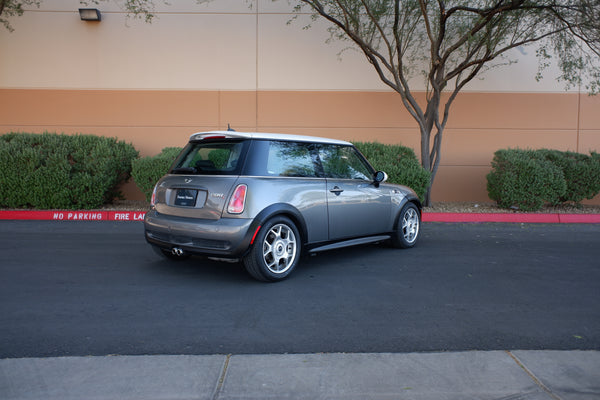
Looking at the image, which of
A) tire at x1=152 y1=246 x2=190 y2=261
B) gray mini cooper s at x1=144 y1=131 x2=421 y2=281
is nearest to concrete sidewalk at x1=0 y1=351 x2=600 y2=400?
gray mini cooper s at x1=144 y1=131 x2=421 y2=281

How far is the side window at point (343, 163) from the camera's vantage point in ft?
19.8

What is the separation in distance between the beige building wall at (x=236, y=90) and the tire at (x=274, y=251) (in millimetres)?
8053

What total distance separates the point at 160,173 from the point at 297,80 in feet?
16.0

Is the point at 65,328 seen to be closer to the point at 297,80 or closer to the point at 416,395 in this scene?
the point at 416,395

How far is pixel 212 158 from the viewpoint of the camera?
5297mm

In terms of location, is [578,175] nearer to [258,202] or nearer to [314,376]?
[258,202]

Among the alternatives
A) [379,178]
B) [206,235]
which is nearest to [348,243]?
[379,178]

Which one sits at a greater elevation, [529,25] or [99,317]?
[529,25]

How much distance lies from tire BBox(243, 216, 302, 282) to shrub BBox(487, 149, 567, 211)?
7.33 meters

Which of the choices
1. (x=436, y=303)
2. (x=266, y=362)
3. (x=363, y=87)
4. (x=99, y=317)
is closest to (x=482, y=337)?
(x=436, y=303)

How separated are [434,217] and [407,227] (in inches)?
134

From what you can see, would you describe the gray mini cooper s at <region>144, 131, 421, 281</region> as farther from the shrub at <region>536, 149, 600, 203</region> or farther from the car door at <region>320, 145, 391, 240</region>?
the shrub at <region>536, 149, 600, 203</region>

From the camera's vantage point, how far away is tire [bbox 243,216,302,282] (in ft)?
16.3

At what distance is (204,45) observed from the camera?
13.0 m
